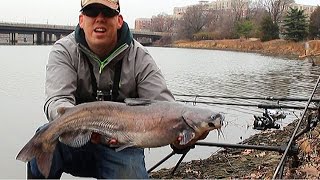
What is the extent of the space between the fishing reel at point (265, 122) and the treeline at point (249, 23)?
49908mm

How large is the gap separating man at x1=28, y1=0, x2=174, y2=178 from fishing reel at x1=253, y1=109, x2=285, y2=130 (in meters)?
7.06

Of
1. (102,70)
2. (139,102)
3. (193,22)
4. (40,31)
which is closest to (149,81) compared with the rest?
(102,70)

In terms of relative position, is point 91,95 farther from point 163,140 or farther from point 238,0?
point 238,0

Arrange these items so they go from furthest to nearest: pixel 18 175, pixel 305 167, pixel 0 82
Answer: pixel 0 82, pixel 18 175, pixel 305 167

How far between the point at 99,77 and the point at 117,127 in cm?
63

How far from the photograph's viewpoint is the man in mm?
3279

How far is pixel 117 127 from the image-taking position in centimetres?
295

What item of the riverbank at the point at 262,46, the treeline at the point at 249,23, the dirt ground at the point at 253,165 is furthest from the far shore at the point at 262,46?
the dirt ground at the point at 253,165

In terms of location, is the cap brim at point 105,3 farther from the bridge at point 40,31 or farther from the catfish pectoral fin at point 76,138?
the bridge at point 40,31

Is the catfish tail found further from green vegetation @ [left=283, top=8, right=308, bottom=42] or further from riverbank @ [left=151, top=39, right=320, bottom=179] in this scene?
green vegetation @ [left=283, top=8, right=308, bottom=42]

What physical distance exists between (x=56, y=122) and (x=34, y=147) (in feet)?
0.70

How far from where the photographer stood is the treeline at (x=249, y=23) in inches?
2318

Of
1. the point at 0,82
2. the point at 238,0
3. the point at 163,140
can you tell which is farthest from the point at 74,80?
the point at 238,0

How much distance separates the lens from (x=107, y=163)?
3.32 metres
